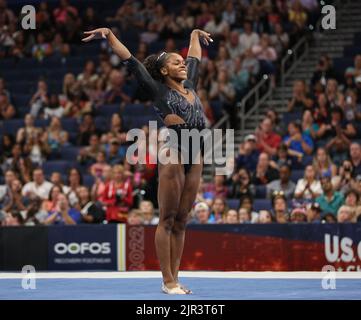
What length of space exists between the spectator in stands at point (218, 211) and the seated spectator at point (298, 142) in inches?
61.4

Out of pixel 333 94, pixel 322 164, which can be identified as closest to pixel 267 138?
pixel 333 94

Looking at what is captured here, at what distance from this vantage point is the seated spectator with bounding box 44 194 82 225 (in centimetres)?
1255

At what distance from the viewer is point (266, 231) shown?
35.9 ft

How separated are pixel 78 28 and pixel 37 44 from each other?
2.76 ft

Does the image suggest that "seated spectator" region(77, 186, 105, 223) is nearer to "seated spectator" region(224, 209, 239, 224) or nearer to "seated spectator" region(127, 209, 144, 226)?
"seated spectator" region(127, 209, 144, 226)

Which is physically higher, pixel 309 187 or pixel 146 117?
pixel 146 117

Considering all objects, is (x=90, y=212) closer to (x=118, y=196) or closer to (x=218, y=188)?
(x=118, y=196)

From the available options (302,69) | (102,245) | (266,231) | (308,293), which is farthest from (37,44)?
(308,293)

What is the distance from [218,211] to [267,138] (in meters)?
1.83

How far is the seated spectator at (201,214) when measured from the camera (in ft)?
38.7

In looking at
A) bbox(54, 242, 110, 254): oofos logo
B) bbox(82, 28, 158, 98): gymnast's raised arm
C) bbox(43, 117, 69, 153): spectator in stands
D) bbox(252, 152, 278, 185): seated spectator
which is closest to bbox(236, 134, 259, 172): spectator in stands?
bbox(252, 152, 278, 185): seated spectator

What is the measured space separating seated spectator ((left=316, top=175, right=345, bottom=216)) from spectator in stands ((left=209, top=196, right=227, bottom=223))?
124 cm

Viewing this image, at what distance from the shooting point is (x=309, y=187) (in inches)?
467

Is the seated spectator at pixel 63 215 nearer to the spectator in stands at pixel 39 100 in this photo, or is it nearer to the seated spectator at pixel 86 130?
the seated spectator at pixel 86 130
